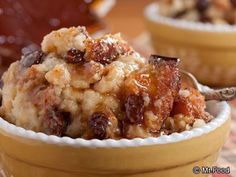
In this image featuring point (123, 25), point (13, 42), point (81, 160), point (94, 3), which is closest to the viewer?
point (81, 160)

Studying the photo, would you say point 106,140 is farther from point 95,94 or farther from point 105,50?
point 105,50

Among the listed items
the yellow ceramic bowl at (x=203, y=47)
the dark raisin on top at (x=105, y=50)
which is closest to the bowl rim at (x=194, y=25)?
the yellow ceramic bowl at (x=203, y=47)

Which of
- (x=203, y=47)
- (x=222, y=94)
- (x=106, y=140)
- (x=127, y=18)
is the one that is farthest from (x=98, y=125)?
(x=127, y=18)

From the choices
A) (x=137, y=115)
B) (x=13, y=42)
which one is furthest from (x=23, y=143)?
(x=13, y=42)

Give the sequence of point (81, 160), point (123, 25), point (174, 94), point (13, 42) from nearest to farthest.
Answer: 1. point (81, 160)
2. point (174, 94)
3. point (13, 42)
4. point (123, 25)

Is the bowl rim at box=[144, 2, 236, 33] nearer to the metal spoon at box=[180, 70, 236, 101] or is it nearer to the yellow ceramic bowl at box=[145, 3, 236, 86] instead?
the yellow ceramic bowl at box=[145, 3, 236, 86]

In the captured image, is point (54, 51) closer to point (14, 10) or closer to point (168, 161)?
point (168, 161)
